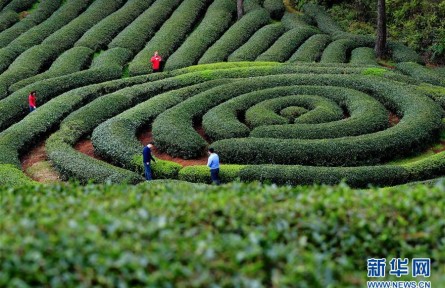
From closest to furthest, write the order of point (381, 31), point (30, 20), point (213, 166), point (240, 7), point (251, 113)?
point (213, 166), point (251, 113), point (381, 31), point (30, 20), point (240, 7)

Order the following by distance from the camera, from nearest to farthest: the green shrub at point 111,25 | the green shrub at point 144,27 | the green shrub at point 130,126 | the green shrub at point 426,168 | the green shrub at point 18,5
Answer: the green shrub at point 426,168 → the green shrub at point 130,126 → the green shrub at point 144,27 → the green shrub at point 111,25 → the green shrub at point 18,5

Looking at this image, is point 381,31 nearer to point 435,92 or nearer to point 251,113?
point 435,92

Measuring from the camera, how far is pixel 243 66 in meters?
29.8

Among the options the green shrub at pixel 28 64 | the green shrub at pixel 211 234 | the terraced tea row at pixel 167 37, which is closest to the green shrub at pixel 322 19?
the terraced tea row at pixel 167 37

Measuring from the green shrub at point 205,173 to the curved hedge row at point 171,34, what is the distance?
12254mm

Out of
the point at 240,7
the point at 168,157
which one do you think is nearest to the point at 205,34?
the point at 240,7

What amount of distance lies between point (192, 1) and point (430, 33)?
47.8 feet

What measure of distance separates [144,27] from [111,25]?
195 centimetres

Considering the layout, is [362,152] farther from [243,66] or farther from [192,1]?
[192,1]

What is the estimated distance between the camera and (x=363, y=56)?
31.8 meters

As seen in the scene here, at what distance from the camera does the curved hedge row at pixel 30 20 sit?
3557cm

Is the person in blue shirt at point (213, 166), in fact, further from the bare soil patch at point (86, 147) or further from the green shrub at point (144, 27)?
the green shrub at point (144, 27)

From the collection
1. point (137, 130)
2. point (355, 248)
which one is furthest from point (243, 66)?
point (355, 248)

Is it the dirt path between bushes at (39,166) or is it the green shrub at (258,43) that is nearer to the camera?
the dirt path between bushes at (39,166)
